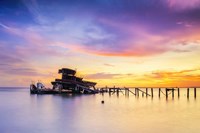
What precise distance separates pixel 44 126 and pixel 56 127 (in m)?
1.38

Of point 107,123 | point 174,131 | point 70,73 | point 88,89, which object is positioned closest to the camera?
point 174,131

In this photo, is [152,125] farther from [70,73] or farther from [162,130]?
[70,73]

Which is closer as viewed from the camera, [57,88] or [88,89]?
[57,88]

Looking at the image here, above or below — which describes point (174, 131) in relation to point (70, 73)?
below

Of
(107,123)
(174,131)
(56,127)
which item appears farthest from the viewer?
(107,123)

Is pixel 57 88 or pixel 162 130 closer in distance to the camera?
pixel 162 130

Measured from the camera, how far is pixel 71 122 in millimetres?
31938

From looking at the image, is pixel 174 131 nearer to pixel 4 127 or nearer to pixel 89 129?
pixel 89 129

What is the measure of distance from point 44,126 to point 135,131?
9.34m

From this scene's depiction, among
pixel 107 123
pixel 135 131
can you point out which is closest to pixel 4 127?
pixel 107 123

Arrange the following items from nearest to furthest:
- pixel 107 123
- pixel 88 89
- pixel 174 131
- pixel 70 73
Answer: pixel 174 131
pixel 107 123
pixel 70 73
pixel 88 89

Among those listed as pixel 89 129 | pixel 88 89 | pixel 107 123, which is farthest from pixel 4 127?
pixel 88 89

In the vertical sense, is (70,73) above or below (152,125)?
above

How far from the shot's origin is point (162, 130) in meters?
27.0
